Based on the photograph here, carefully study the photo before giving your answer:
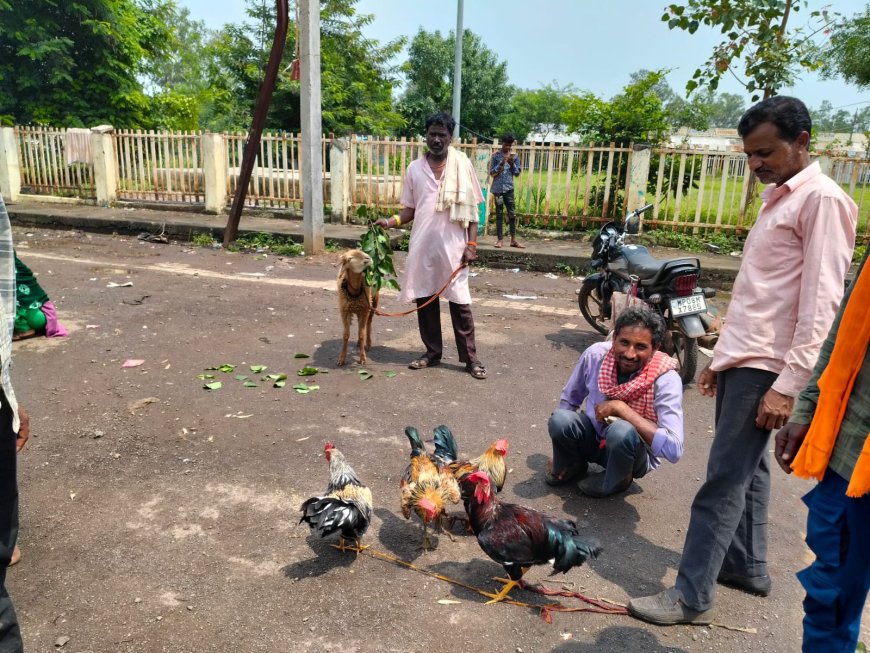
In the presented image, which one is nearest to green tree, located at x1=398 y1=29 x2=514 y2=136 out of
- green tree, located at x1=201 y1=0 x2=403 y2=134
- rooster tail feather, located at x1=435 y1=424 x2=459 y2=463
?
green tree, located at x1=201 y1=0 x2=403 y2=134

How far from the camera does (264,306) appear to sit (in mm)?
7539

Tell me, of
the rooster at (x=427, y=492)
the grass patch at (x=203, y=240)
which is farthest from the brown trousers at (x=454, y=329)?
the grass patch at (x=203, y=240)

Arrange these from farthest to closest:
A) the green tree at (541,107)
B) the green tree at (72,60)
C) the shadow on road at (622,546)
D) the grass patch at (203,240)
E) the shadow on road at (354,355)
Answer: the green tree at (541,107) < the green tree at (72,60) < the grass patch at (203,240) < the shadow on road at (354,355) < the shadow on road at (622,546)

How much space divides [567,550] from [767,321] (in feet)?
4.08

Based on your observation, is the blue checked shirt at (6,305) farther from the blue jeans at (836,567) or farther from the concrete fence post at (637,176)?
the concrete fence post at (637,176)

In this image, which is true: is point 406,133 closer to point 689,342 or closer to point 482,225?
point 482,225

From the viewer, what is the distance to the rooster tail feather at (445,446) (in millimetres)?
3650

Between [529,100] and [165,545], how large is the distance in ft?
187

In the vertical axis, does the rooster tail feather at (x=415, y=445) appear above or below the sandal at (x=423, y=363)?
above

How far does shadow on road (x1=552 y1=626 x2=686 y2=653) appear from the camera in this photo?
2.53 m

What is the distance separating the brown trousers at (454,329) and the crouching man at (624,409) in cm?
193

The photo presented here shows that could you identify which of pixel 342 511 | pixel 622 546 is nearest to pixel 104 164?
pixel 342 511

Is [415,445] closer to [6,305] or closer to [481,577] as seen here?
[481,577]

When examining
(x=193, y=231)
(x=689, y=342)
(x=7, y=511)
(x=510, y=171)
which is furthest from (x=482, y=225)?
(x=7, y=511)
